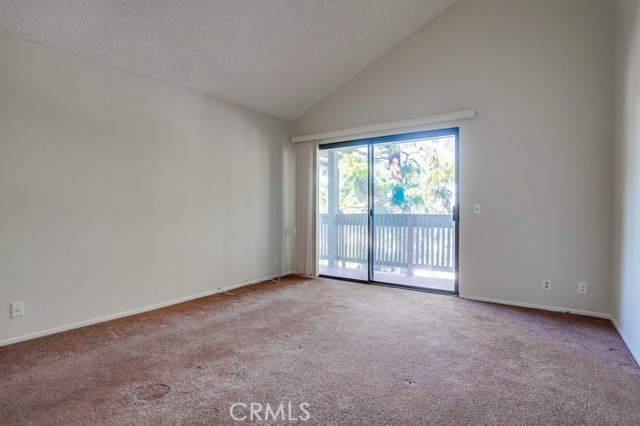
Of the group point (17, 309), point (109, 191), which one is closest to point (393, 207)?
point (109, 191)

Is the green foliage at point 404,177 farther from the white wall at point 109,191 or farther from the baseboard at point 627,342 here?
the baseboard at point 627,342

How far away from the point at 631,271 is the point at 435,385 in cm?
187

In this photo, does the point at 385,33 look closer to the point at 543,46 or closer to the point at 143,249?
the point at 543,46

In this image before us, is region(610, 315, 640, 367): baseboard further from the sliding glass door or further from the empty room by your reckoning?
the sliding glass door

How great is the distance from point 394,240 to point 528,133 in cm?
225

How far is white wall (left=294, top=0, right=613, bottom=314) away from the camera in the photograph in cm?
316

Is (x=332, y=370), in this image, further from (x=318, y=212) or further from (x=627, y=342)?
(x=318, y=212)

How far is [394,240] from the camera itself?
16.4 ft

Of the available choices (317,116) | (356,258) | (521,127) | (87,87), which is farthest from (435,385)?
(317,116)

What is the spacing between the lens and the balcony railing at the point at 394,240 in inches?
183

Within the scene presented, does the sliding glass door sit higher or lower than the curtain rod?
lower

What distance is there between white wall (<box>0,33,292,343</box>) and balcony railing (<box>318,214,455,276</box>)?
4.73 feet

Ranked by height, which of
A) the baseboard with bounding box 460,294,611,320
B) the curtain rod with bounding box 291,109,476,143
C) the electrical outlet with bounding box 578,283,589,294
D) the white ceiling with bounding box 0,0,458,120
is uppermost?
the white ceiling with bounding box 0,0,458,120

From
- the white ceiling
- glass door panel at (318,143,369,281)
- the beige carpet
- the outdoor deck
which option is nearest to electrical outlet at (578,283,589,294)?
the beige carpet
